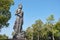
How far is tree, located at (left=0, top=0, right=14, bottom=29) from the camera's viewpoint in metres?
27.1

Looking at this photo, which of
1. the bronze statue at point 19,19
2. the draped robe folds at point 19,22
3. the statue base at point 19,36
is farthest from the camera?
the bronze statue at point 19,19

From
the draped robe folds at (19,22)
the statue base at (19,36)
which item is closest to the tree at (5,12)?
the draped robe folds at (19,22)

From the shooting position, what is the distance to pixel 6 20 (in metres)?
27.5

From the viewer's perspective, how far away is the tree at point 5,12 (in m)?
27.1

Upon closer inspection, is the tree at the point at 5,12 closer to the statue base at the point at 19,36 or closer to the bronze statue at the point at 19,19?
the bronze statue at the point at 19,19

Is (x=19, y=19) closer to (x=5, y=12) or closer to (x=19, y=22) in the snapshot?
(x=19, y=22)

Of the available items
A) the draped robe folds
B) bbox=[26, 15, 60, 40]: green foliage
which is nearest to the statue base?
the draped robe folds

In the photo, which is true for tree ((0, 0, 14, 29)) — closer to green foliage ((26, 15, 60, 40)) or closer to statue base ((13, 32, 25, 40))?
statue base ((13, 32, 25, 40))

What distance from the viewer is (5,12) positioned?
91.0 feet

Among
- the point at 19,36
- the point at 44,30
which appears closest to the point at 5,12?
the point at 19,36

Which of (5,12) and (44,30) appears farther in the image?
(44,30)

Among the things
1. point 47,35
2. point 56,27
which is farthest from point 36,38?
point 56,27

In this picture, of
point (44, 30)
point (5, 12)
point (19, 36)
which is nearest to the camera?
point (19, 36)

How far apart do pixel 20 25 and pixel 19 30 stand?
3.32 feet
